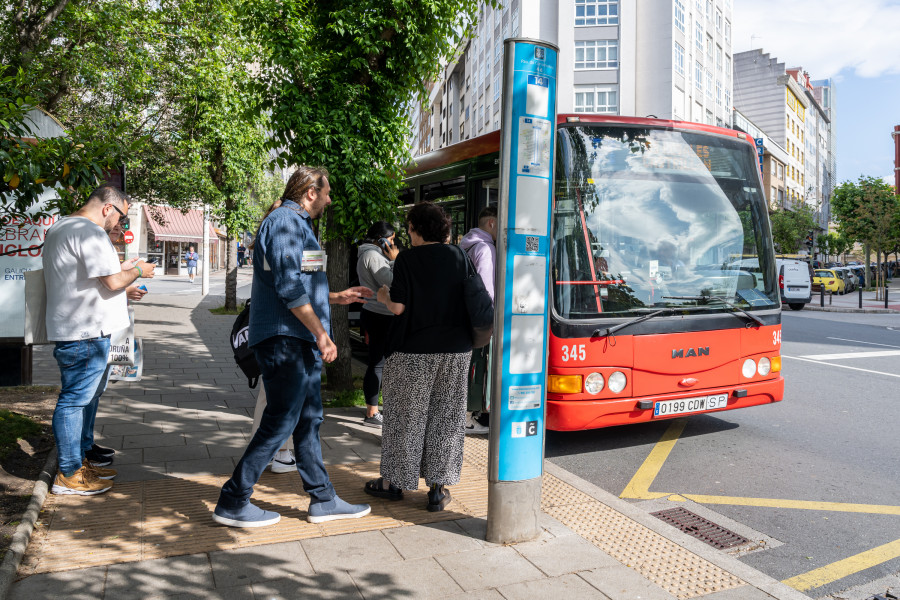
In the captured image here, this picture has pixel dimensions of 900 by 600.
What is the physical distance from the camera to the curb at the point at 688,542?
10.5 feet

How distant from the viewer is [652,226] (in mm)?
5730

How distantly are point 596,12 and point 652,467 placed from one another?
40986 millimetres

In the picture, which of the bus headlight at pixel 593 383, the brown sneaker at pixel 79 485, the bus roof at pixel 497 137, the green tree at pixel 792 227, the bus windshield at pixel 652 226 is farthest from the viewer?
the green tree at pixel 792 227

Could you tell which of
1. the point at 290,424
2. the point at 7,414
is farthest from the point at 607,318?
the point at 7,414

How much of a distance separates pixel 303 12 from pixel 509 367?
5.10 metres

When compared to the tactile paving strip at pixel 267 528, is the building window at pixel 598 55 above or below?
above

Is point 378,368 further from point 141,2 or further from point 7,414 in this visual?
point 141,2

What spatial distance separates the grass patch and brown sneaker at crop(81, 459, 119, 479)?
0.91 metres

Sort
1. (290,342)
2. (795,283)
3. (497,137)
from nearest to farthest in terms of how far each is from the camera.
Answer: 1. (290,342)
2. (497,137)
3. (795,283)

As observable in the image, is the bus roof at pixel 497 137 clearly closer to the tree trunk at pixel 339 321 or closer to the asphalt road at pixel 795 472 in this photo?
the tree trunk at pixel 339 321

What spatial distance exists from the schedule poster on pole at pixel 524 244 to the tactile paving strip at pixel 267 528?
2.27ft

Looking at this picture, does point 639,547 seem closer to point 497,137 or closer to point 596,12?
point 497,137

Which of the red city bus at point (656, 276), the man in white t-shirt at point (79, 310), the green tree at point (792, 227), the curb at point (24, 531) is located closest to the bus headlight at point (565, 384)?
the red city bus at point (656, 276)

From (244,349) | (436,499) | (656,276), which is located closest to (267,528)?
(436,499)
